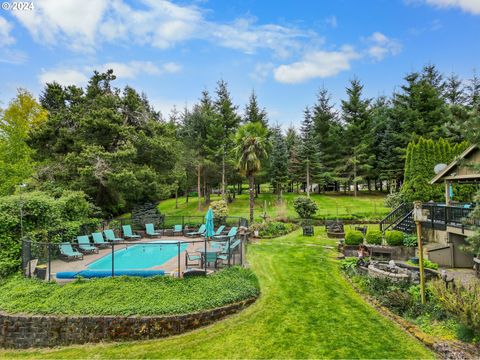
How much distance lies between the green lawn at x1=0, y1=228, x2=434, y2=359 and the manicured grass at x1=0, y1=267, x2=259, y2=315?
66 centimetres

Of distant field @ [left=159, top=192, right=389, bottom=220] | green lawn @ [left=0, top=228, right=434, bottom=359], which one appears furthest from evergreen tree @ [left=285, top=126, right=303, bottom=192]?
green lawn @ [left=0, top=228, right=434, bottom=359]

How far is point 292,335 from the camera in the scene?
6.49 metres

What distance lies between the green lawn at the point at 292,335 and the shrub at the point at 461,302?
3.37 feet

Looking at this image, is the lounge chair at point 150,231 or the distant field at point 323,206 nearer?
the lounge chair at point 150,231

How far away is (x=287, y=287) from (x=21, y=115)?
30954 mm

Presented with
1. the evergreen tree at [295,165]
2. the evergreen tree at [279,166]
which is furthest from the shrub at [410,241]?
the evergreen tree at [295,165]

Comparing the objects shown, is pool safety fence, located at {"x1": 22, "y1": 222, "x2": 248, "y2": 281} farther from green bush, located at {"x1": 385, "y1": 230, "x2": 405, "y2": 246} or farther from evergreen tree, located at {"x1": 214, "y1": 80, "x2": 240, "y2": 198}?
evergreen tree, located at {"x1": 214, "y1": 80, "x2": 240, "y2": 198}

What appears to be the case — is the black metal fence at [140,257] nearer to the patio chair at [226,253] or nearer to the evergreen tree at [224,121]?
the patio chair at [226,253]

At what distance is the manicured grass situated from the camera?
281 inches

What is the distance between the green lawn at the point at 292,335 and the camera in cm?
589

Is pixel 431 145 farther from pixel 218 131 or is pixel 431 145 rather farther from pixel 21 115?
pixel 21 115

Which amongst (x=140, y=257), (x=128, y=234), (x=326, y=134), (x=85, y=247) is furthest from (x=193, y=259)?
(x=326, y=134)

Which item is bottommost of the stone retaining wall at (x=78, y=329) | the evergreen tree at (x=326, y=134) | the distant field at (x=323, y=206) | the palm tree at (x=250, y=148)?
the stone retaining wall at (x=78, y=329)

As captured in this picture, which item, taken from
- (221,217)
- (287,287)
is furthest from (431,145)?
(287,287)
